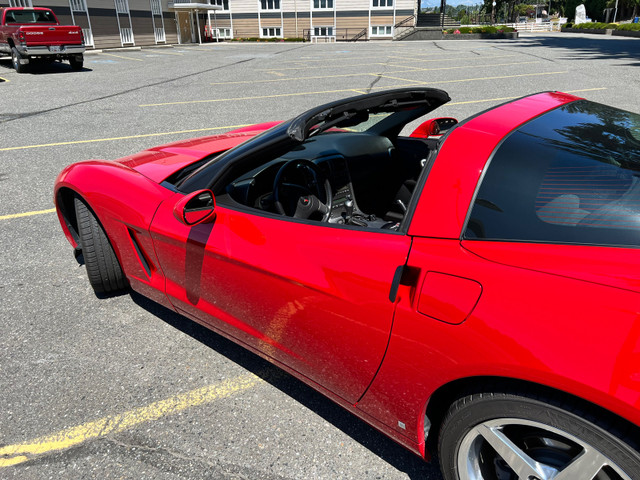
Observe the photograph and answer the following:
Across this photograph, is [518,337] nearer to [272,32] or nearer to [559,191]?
[559,191]

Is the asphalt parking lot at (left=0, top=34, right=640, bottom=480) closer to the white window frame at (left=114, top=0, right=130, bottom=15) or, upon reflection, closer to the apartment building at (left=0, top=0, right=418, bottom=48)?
the white window frame at (left=114, top=0, right=130, bottom=15)

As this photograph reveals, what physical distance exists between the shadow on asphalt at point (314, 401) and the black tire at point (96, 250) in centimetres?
29

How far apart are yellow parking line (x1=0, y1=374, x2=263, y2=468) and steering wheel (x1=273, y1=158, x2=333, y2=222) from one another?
0.95 metres

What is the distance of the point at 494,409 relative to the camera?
142 cm

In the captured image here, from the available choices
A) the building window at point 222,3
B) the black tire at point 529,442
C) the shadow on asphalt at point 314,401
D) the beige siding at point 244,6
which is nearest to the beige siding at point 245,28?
the beige siding at point 244,6

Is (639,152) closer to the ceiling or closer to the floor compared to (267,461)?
closer to the ceiling

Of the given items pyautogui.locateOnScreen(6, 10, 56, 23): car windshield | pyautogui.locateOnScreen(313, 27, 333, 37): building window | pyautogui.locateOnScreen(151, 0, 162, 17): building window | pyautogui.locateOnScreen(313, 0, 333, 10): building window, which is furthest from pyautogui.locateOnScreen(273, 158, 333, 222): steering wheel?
pyautogui.locateOnScreen(313, 0, 333, 10): building window

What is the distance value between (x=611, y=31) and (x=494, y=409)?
45123mm

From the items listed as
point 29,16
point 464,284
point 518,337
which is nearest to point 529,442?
point 518,337

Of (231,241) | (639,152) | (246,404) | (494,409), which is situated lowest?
(246,404)

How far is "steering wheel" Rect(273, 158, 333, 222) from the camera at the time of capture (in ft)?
8.36

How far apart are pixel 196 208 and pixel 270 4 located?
1953 inches

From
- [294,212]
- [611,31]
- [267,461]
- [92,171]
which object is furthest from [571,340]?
[611,31]

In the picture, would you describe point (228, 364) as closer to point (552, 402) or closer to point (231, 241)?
point (231, 241)
